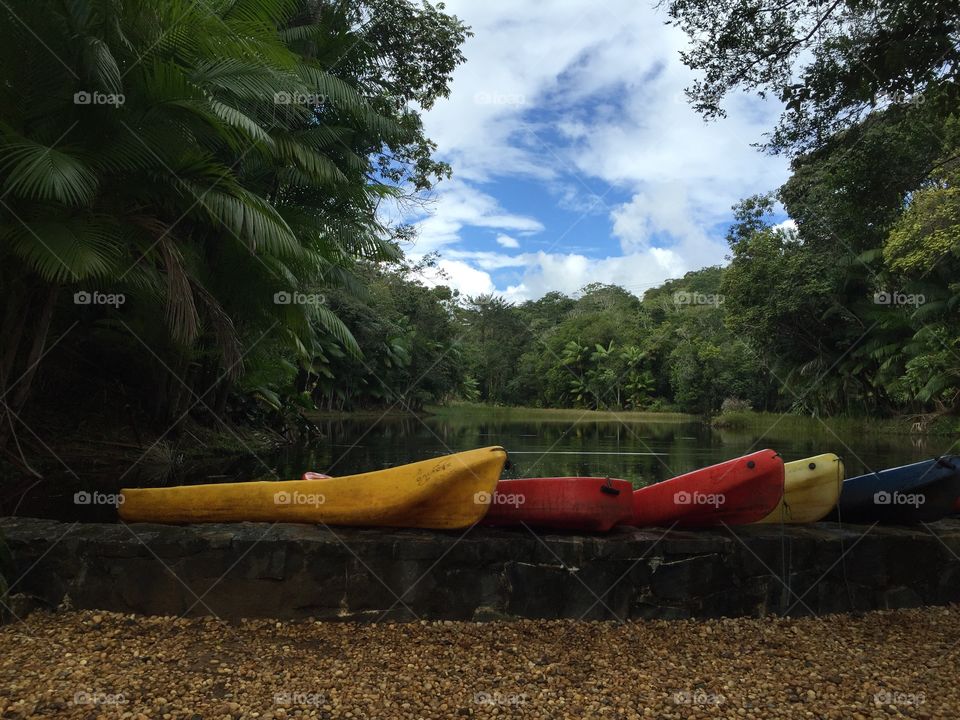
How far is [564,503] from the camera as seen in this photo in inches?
149

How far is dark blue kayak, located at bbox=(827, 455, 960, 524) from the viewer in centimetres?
426

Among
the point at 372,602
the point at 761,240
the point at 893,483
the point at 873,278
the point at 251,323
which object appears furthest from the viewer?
the point at 761,240

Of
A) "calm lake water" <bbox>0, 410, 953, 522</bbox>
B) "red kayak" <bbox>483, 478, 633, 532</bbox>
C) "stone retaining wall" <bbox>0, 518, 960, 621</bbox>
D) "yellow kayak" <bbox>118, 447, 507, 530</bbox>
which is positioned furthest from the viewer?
"calm lake water" <bbox>0, 410, 953, 522</bbox>

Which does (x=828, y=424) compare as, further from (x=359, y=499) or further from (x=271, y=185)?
(x=359, y=499)

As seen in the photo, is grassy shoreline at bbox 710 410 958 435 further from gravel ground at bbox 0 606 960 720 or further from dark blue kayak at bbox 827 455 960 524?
gravel ground at bbox 0 606 960 720

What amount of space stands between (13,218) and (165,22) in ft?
7.25

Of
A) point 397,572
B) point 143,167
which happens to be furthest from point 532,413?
point 397,572

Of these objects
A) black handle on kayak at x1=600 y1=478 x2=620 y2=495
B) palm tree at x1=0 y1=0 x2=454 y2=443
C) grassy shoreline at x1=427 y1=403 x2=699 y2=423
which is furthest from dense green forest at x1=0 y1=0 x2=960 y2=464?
grassy shoreline at x1=427 y1=403 x2=699 y2=423

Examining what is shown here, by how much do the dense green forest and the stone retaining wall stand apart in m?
2.65

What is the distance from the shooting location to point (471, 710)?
261 cm

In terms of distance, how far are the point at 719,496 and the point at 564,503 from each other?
36.5 inches

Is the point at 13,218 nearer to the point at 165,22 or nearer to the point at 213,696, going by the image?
the point at 165,22

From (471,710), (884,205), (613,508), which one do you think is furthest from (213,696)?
(884,205)

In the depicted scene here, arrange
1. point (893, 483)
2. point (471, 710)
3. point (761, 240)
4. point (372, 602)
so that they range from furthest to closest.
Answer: point (761, 240) → point (893, 483) → point (372, 602) → point (471, 710)
